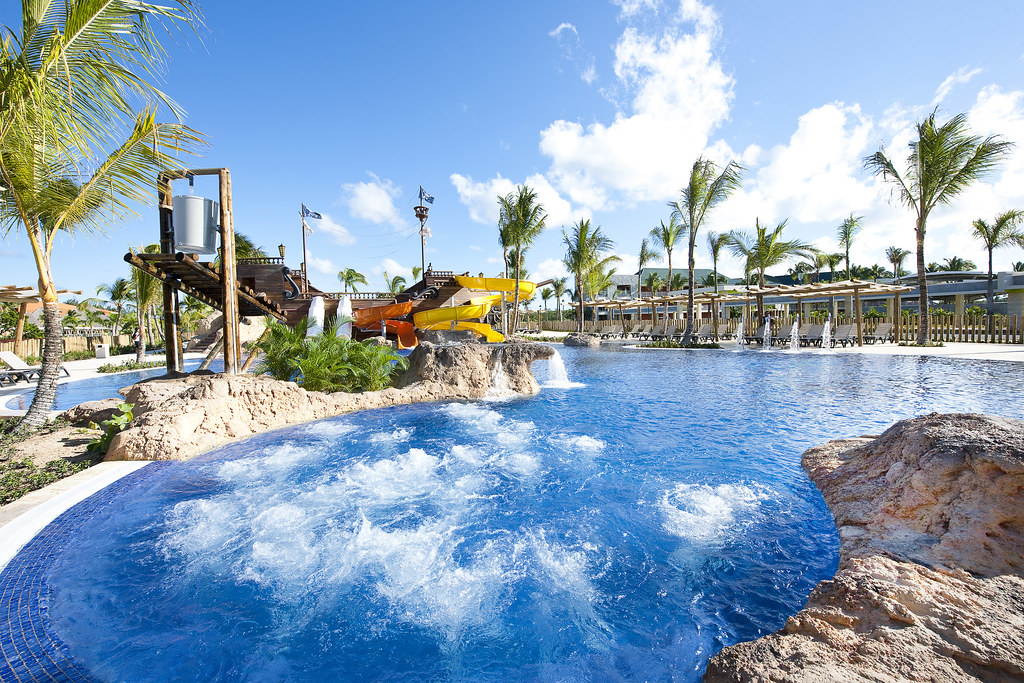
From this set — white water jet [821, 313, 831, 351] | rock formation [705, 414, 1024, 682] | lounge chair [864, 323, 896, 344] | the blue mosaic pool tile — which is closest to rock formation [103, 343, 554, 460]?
the blue mosaic pool tile

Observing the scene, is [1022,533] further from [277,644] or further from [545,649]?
[277,644]

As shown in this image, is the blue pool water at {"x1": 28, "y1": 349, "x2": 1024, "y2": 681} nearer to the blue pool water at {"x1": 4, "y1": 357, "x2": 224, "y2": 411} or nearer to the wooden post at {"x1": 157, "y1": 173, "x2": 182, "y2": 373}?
the wooden post at {"x1": 157, "y1": 173, "x2": 182, "y2": 373}

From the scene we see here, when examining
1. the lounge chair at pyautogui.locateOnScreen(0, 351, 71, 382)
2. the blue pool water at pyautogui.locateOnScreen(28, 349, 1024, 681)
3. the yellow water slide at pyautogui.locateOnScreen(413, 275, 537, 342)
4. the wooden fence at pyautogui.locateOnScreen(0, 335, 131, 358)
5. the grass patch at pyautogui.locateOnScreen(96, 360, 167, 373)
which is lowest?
the blue pool water at pyautogui.locateOnScreen(28, 349, 1024, 681)

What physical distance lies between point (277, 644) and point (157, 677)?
52 cm

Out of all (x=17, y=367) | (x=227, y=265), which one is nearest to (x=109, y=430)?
(x=227, y=265)

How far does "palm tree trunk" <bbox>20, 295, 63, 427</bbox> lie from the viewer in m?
5.12

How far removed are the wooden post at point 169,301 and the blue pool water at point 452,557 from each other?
4613 millimetres

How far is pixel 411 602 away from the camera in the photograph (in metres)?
2.74

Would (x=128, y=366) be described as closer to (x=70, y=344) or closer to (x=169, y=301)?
(x=169, y=301)

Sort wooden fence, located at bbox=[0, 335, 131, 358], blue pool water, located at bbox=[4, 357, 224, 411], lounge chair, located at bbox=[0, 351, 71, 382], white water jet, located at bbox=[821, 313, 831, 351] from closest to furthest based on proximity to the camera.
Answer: blue pool water, located at bbox=[4, 357, 224, 411]
lounge chair, located at bbox=[0, 351, 71, 382]
wooden fence, located at bbox=[0, 335, 131, 358]
white water jet, located at bbox=[821, 313, 831, 351]

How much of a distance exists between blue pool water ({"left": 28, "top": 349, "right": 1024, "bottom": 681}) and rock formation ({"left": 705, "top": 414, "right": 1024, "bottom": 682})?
0.42 meters

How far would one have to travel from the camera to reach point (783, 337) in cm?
2042

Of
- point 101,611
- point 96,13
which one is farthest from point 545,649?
point 96,13

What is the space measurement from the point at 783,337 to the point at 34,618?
23.9 metres
